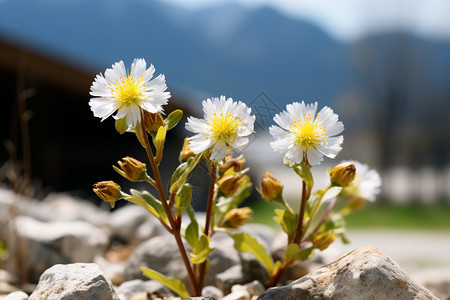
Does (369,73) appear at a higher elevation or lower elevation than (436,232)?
higher

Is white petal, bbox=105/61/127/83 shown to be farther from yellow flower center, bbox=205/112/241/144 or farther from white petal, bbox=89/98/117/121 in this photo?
yellow flower center, bbox=205/112/241/144

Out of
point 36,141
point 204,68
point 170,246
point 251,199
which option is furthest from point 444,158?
point 204,68

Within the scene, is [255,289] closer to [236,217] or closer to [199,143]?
[236,217]

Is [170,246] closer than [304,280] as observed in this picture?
No

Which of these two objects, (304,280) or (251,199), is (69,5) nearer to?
(251,199)

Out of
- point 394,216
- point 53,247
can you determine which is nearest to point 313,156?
point 53,247

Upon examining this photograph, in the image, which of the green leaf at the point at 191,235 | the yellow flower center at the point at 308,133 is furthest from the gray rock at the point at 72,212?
the yellow flower center at the point at 308,133
